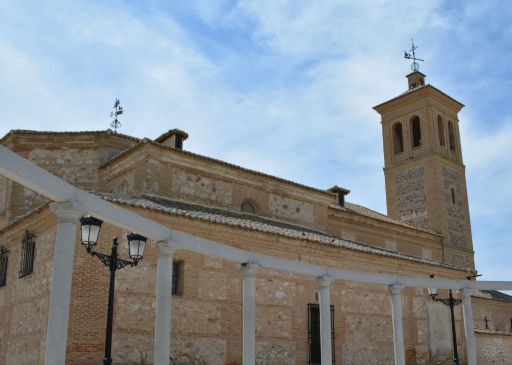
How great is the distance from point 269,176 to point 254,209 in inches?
47.4

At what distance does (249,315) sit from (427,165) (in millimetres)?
20751

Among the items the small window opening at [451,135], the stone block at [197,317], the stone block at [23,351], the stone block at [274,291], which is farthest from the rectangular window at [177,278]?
the small window opening at [451,135]

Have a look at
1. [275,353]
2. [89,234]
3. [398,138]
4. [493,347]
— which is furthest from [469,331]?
[398,138]

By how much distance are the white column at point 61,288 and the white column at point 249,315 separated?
14.7ft

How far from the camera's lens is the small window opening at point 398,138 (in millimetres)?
31375

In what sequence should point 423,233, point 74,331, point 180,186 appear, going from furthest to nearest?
point 423,233 < point 180,186 < point 74,331

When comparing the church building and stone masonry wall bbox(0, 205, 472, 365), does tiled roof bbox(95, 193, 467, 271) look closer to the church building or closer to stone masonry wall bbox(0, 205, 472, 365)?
the church building

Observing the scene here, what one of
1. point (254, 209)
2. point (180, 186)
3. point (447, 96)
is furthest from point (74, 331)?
point (447, 96)

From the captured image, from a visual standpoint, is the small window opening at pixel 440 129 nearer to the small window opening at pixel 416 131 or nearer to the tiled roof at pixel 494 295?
the small window opening at pixel 416 131

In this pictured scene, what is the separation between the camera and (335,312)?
1647 cm

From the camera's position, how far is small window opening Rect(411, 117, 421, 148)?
1214 inches

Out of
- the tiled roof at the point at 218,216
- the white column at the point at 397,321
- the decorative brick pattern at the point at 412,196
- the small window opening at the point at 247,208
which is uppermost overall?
the decorative brick pattern at the point at 412,196

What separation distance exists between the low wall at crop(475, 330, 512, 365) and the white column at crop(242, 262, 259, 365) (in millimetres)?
13015

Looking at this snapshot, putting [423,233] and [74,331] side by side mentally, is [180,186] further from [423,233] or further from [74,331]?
[423,233]
